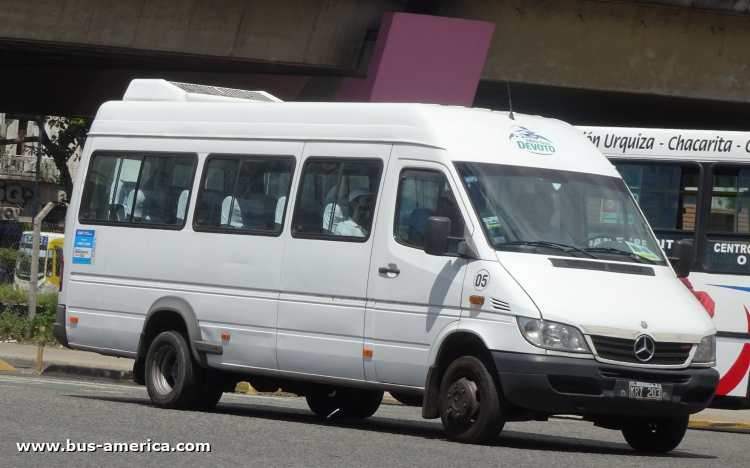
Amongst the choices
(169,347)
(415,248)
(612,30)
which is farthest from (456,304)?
(612,30)

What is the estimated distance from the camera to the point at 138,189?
41.0 ft

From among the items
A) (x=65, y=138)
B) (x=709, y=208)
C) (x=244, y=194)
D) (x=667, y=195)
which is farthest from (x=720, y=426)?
(x=65, y=138)

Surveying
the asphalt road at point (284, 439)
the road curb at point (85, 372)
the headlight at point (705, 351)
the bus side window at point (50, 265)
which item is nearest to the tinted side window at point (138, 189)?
the asphalt road at point (284, 439)

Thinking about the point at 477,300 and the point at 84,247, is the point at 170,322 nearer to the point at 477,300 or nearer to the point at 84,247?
the point at 84,247

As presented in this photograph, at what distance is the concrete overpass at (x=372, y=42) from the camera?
21.4 meters

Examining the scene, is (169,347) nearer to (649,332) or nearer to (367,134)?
(367,134)

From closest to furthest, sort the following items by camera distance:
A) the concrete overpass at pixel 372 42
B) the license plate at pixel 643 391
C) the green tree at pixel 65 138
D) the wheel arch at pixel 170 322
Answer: the license plate at pixel 643 391
the wheel arch at pixel 170 322
the concrete overpass at pixel 372 42
the green tree at pixel 65 138

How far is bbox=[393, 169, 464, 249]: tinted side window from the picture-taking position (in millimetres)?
10102

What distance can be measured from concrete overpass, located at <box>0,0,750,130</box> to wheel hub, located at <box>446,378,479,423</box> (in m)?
13.3

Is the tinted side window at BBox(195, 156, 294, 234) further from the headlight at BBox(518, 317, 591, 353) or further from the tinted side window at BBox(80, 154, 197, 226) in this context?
the headlight at BBox(518, 317, 591, 353)

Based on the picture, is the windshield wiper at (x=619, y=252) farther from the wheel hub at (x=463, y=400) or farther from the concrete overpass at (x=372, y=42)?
the concrete overpass at (x=372, y=42)

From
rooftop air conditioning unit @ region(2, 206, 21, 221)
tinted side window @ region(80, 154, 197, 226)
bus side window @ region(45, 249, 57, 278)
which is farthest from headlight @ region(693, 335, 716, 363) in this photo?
rooftop air conditioning unit @ region(2, 206, 21, 221)

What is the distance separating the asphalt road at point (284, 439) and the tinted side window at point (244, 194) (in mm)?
1703

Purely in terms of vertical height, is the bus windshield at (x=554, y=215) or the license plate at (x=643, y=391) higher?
the bus windshield at (x=554, y=215)
